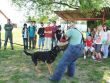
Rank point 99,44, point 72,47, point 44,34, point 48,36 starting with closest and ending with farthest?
point 72,47
point 99,44
point 48,36
point 44,34

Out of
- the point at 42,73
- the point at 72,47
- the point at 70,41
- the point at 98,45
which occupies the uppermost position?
the point at 70,41

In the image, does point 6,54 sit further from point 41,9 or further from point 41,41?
point 41,9

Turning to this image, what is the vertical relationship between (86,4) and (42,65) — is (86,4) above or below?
above

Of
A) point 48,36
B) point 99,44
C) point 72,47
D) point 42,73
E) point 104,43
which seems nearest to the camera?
point 72,47

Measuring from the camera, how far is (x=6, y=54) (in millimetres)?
17875

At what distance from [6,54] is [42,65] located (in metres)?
4.23

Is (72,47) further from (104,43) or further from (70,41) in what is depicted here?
(104,43)

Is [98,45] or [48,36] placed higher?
[48,36]

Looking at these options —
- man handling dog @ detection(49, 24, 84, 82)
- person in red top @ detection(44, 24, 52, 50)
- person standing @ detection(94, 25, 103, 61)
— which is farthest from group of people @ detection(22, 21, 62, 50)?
man handling dog @ detection(49, 24, 84, 82)

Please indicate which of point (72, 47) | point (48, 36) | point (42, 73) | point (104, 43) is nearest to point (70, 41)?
point (72, 47)

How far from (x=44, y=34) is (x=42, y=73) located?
6472 millimetres

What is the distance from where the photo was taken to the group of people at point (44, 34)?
18.6 metres

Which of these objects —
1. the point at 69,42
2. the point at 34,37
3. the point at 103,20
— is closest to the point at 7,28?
the point at 34,37

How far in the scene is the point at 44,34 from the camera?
1922 centimetres
